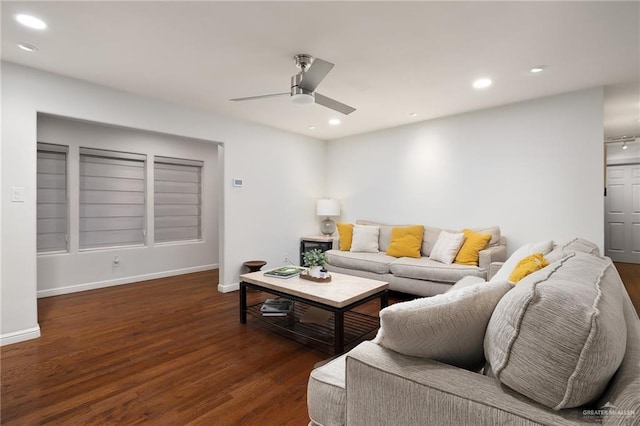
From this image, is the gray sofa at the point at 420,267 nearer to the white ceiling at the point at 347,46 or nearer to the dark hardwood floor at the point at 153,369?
the dark hardwood floor at the point at 153,369

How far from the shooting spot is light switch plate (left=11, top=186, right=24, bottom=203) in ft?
8.47

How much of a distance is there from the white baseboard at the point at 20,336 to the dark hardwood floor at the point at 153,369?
0.21 ft

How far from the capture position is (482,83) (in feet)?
9.95

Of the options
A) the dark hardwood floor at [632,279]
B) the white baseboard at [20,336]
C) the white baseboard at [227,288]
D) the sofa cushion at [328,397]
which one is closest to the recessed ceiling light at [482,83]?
the dark hardwood floor at [632,279]

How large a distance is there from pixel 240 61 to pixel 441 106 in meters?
2.49

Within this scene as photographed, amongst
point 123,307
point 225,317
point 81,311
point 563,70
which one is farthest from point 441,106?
point 81,311

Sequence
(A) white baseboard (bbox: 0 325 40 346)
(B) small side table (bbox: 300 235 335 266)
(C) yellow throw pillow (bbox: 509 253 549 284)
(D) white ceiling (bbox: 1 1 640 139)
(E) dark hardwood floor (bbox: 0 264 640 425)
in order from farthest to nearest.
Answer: (B) small side table (bbox: 300 235 335 266)
(A) white baseboard (bbox: 0 325 40 346)
(D) white ceiling (bbox: 1 1 640 139)
(E) dark hardwood floor (bbox: 0 264 640 425)
(C) yellow throw pillow (bbox: 509 253 549 284)

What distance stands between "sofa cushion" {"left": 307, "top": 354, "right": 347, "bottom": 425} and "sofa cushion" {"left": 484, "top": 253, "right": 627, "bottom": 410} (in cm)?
54

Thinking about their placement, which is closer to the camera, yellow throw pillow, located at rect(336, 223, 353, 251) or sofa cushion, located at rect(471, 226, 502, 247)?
sofa cushion, located at rect(471, 226, 502, 247)

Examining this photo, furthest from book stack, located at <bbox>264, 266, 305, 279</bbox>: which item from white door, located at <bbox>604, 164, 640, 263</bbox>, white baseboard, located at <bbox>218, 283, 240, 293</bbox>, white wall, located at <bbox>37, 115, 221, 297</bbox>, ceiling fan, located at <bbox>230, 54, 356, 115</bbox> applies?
white door, located at <bbox>604, 164, 640, 263</bbox>

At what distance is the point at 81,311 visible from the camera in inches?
131

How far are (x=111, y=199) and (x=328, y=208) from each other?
339cm

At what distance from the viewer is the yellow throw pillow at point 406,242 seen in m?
4.01

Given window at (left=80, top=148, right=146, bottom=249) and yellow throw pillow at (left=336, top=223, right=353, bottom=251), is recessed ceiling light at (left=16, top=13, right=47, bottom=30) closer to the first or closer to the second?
window at (left=80, top=148, right=146, bottom=249)
